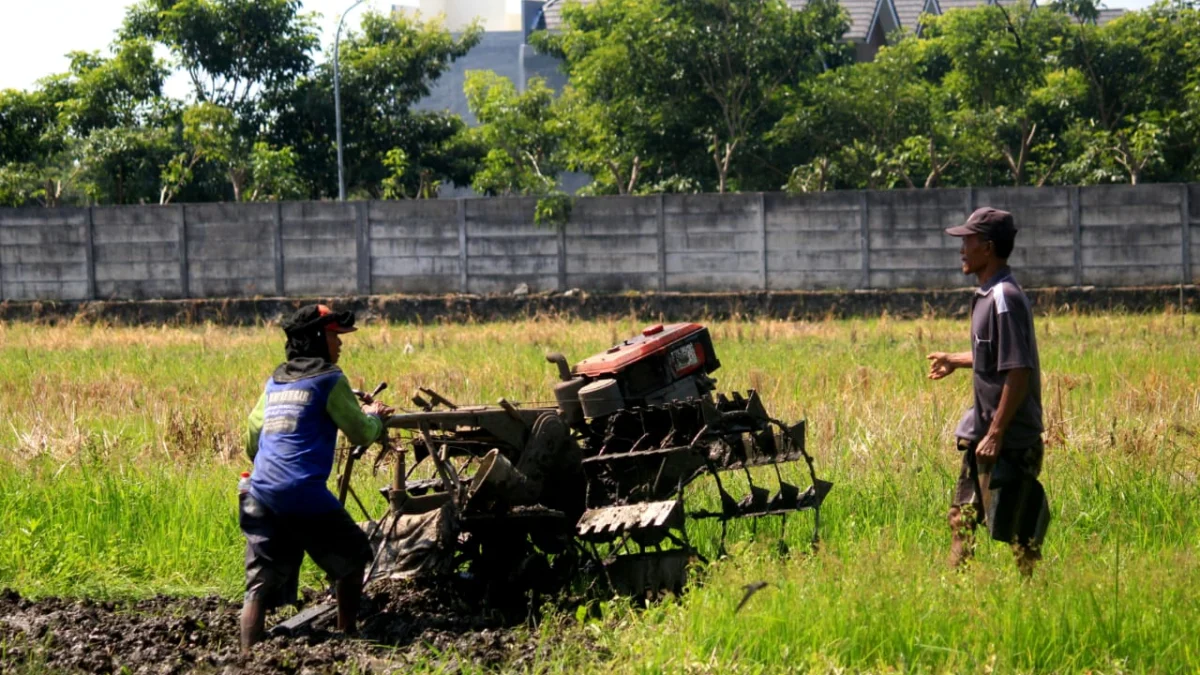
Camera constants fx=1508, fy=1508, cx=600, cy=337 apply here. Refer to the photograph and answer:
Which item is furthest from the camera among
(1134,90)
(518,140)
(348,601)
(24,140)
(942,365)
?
(518,140)

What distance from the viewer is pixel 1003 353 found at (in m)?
6.41

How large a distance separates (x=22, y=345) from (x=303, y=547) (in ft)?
48.2

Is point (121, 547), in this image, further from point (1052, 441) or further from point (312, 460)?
point (1052, 441)

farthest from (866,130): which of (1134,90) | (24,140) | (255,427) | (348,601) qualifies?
(348,601)

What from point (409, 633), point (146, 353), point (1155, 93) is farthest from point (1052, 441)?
point (1155, 93)

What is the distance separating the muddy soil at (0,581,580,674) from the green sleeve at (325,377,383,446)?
886 millimetres

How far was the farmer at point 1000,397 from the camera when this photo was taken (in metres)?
6.41

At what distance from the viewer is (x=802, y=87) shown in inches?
1116

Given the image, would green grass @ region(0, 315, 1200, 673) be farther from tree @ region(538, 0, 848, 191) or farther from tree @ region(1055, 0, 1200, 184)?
tree @ region(538, 0, 848, 191)

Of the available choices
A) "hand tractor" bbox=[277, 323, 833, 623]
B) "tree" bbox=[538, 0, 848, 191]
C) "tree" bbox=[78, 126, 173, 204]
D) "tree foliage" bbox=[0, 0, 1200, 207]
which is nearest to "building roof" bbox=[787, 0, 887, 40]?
"tree foliage" bbox=[0, 0, 1200, 207]

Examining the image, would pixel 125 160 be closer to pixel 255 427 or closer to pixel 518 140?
pixel 518 140

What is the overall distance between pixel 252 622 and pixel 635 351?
214 centimetres

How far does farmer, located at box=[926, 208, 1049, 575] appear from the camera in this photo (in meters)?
6.41

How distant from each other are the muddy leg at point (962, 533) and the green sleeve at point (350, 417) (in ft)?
8.52
